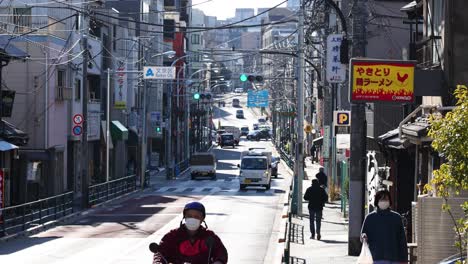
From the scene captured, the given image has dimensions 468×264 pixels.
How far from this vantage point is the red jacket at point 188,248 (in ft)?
29.6

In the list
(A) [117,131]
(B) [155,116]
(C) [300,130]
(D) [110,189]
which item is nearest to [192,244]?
(C) [300,130]

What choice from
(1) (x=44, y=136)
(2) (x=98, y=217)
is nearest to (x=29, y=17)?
(1) (x=44, y=136)

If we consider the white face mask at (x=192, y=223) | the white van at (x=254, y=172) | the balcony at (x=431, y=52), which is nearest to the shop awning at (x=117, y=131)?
the white van at (x=254, y=172)

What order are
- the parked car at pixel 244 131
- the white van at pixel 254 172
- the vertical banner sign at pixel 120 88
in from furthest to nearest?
the parked car at pixel 244 131 < the vertical banner sign at pixel 120 88 < the white van at pixel 254 172

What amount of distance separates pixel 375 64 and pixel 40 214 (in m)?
17.4

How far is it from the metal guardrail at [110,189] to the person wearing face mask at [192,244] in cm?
3398

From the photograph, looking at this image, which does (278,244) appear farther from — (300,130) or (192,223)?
(192,223)

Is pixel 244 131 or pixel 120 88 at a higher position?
pixel 120 88

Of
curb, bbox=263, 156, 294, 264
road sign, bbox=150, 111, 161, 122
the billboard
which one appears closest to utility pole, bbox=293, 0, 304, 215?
curb, bbox=263, 156, 294, 264

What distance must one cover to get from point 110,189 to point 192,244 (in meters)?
39.2

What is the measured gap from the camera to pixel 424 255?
15898mm

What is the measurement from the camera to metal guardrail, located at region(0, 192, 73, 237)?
97.8 ft

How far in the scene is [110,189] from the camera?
157 ft

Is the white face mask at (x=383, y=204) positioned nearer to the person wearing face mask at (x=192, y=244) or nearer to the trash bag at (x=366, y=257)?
the trash bag at (x=366, y=257)
